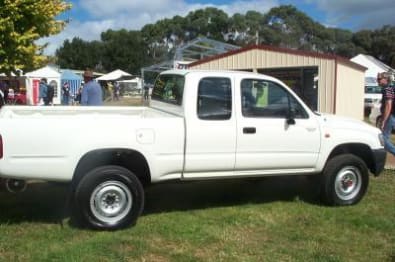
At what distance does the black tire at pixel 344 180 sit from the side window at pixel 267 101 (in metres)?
0.81

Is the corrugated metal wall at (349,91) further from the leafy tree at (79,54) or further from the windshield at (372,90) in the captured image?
the leafy tree at (79,54)

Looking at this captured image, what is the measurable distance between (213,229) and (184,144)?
1.00m

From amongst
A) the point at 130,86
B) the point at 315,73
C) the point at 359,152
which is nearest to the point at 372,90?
the point at 315,73

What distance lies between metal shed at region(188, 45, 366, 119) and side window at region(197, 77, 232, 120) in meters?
14.7

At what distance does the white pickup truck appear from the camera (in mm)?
5797

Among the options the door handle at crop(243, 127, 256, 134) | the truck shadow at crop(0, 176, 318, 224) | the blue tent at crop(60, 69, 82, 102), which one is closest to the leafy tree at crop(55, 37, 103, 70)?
the blue tent at crop(60, 69, 82, 102)

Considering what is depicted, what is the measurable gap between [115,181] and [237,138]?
1.52 m

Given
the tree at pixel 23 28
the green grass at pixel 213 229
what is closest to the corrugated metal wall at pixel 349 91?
the tree at pixel 23 28

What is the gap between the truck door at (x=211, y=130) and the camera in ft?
20.9

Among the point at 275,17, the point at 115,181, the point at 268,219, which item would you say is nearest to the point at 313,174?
the point at 268,219

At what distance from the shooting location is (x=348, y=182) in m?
7.48

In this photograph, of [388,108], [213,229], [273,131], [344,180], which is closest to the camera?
[213,229]

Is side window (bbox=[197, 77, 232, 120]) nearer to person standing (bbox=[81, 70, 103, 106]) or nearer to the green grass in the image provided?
the green grass

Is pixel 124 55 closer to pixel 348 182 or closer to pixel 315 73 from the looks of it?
pixel 315 73
